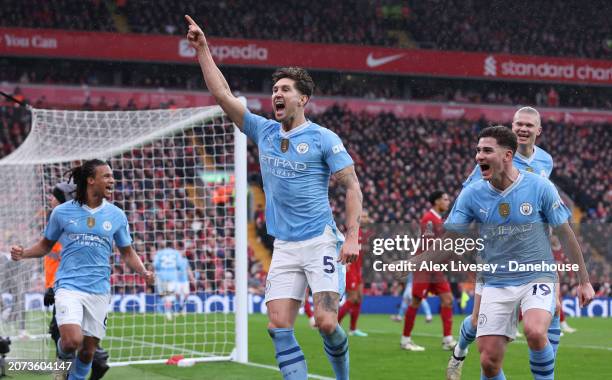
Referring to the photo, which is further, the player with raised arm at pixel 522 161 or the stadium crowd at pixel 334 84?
the stadium crowd at pixel 334 84

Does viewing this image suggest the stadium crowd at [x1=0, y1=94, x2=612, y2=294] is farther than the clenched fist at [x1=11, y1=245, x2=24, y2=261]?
Yes

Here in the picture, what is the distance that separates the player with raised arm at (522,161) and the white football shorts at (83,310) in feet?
10.2

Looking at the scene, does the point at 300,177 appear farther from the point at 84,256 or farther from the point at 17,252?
the point at 17,252

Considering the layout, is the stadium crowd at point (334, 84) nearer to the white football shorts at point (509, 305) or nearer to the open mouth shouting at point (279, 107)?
the open mouth shouting at point (279, 107)

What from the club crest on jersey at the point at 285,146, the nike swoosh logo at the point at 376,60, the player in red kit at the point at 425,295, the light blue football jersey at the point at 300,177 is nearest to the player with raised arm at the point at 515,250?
the light blue football jersey at the point at 300,177

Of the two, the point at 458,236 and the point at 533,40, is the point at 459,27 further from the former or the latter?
the point at 458,236

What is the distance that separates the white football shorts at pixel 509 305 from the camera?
6723mm

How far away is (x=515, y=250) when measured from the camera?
6824 millimetres

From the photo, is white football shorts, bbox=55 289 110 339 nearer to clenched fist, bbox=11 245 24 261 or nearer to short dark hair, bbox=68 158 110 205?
clenched fist, bbox=11 245 24 261

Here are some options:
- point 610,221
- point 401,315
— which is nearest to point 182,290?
point 401,315

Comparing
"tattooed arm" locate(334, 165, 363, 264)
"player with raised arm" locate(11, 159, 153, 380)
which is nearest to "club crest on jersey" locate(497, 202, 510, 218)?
"tattooed arm" locate(334, 165, 363, 264)

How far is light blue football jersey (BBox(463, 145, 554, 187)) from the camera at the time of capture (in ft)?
27.9

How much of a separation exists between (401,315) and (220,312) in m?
5.03

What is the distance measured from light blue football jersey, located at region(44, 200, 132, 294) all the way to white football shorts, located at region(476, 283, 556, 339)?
3201mm
